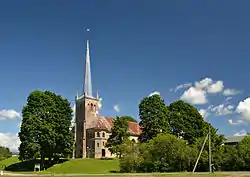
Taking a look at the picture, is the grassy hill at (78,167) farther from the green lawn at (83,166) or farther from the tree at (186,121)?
the tree at (186,121)

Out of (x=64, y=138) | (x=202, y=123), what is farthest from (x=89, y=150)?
(x=202, y=123)

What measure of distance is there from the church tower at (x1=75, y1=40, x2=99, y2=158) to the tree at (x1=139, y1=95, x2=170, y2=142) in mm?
26429

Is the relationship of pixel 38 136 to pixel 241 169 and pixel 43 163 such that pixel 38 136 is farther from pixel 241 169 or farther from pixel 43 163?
pixel 241 169

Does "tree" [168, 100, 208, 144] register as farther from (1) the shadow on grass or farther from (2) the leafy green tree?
(1) the shadow on grass

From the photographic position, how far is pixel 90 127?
97812 mm

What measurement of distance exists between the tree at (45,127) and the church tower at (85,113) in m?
24.0

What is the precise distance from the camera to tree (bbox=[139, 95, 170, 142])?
239 ft

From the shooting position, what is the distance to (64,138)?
232 feet

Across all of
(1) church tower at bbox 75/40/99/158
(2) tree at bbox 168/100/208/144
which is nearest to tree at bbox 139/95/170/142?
(2) tree at bbox 168/100/208/144

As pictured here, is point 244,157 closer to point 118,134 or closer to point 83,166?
point 118,134

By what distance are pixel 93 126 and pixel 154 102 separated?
1104 inches

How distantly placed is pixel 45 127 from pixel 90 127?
104 ft

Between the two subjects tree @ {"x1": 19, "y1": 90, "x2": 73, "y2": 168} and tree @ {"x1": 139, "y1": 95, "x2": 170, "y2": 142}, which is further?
tree @ {"x1": 139, "y1": 95, "x2": 170, "y2": 142}

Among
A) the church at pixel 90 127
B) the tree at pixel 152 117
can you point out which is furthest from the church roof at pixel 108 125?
the tree at pixel 152 117
